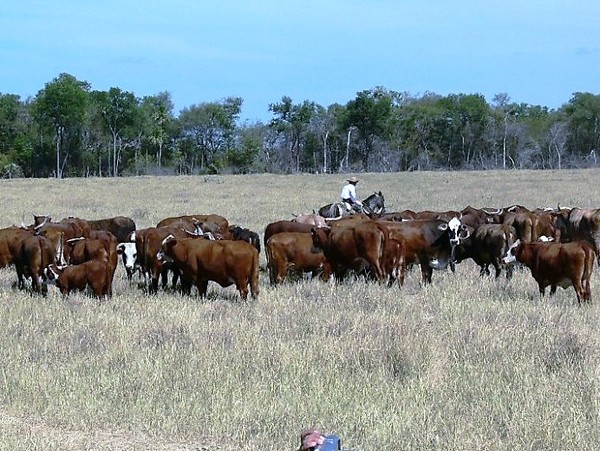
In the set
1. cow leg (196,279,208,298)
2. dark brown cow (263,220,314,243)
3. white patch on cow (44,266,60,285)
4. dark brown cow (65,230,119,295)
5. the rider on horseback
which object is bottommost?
cow leg (196,279,208,298)

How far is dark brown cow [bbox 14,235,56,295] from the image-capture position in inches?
547

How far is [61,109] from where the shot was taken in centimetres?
6944

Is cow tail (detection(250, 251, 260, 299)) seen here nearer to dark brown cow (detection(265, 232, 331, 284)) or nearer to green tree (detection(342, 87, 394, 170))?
dark brown cow (detection(265, 232, 331, 284))

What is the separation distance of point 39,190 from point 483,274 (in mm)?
32492

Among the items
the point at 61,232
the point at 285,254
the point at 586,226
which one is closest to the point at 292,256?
the point at 285,254

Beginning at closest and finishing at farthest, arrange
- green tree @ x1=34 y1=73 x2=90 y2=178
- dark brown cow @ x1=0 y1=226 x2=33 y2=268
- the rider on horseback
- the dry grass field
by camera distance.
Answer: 1. the dry grass field
2. dark brown cow @ x1=0 y1=226 x2=33 y2=268
3. the rider on horseback
4. green tree @ x1=34 y1=73 x2=90 y2=178

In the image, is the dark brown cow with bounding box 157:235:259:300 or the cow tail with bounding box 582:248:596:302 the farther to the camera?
the dark brown cow with bounding box 157:235:259:300

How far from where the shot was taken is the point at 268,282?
1545cm

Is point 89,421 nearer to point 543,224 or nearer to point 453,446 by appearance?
point 453,446

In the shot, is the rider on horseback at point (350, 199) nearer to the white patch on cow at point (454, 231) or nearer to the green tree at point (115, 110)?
the white patch on cow at point (454, 231)

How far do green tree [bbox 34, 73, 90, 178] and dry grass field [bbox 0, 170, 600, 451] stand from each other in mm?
56619

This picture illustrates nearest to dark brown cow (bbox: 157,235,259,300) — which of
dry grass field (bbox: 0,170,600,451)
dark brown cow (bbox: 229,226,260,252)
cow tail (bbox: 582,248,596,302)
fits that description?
dry grass field (bbox: 0,170,600,451)

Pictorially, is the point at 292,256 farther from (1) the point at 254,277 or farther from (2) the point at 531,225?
(2) the point at 531,225

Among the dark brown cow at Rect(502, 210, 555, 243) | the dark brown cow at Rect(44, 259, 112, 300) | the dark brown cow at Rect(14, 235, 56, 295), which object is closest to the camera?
the dark brown cow at Rect(44, 259, 112, 300)
